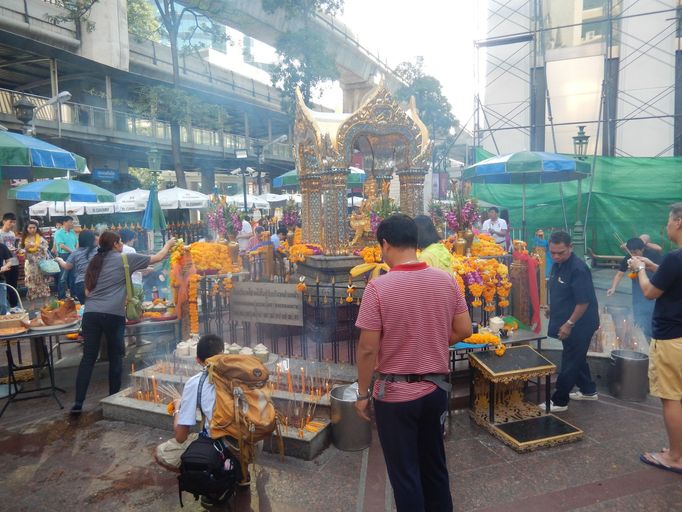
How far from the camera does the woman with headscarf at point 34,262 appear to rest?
12281 mm

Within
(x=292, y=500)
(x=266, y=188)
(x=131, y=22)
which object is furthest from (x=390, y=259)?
(x=266, y=188)

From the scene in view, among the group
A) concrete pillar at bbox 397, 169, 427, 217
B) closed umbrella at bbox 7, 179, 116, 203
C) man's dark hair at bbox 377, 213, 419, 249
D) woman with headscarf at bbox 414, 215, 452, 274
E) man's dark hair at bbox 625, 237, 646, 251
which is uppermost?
closed umbrella at bbox 7, 179, 116, 203

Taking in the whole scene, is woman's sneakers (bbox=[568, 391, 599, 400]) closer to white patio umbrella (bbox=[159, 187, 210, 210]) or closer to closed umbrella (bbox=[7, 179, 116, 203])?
closed umbrella (bbox=[7, 179, 116, 203])

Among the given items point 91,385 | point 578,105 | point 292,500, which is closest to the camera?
point 292,500

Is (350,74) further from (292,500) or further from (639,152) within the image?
(292,500)

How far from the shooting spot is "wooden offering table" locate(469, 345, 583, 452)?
15.5 feet

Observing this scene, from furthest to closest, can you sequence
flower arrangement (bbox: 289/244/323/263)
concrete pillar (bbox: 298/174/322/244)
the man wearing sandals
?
concrete pillar (bbox: 298/174/322/244) → flower arrangement (bbox: 289/244/323/263) → the man wearing sandals

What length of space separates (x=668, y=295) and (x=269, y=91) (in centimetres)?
3384

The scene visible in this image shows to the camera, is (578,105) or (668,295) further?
(578,105)

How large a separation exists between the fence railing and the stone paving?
14054mm

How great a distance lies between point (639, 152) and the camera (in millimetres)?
17125

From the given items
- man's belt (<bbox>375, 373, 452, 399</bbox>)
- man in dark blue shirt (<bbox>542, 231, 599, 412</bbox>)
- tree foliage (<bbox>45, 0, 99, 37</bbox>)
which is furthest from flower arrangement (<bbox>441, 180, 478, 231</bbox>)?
tree foliage (<bbox>45, 0, 99, 37</bbox>)

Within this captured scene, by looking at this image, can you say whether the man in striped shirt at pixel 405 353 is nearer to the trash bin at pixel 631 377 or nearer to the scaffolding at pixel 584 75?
the trash bin at pixel 631 377

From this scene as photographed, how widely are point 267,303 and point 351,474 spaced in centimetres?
255
